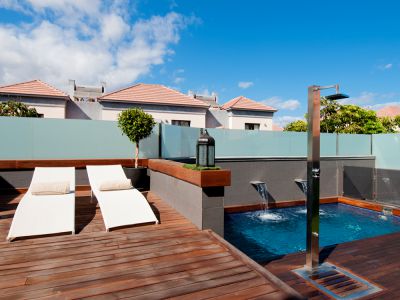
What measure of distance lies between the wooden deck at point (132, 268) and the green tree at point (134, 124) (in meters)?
4.08

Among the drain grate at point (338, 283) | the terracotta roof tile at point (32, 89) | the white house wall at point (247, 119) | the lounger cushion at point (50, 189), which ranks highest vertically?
the terracotta roof tile at point (32, 89)

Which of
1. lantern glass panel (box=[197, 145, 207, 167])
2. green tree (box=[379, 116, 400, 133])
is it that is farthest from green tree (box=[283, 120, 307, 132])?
lantern glass panel (box=[197, 145, 207, 167])

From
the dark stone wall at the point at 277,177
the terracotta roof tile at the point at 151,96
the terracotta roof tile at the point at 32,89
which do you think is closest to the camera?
the dark stone wall at the point at 277,177

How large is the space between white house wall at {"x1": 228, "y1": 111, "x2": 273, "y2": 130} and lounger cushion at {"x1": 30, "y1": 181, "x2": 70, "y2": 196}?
57.3 ft

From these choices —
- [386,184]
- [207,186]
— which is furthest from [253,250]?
[386,184]

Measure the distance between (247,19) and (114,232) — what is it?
51.0 ft

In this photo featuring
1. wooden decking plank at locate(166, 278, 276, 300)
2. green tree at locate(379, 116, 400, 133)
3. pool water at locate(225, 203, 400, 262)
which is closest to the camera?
wooden decking plank at locate(166, 278, 276, 300)

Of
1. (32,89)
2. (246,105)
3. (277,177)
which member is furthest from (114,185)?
(246,105)

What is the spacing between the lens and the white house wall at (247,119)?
70.9 ft

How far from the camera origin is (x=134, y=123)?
8031mm

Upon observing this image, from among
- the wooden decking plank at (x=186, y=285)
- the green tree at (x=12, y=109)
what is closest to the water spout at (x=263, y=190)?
the wooden decking plank at (x=186, y=285)

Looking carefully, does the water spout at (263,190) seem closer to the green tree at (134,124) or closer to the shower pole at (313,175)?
the green tree at (134,124)

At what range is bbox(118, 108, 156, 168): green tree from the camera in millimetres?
8047

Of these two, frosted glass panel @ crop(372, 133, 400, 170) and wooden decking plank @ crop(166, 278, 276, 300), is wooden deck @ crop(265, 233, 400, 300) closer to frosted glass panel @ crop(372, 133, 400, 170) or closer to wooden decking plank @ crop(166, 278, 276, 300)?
wooden decking plank @ crop(166, 278, 276, 300)
